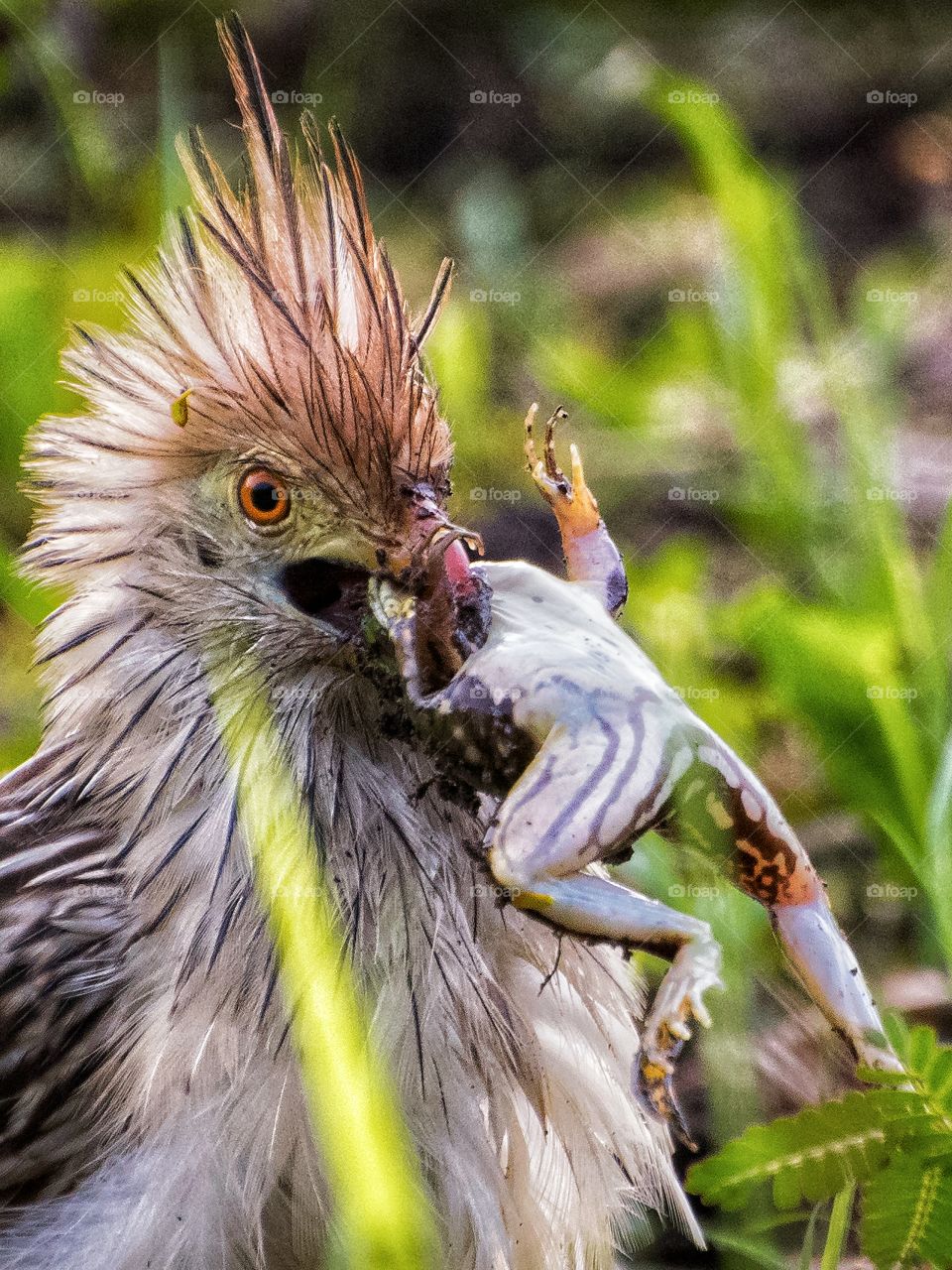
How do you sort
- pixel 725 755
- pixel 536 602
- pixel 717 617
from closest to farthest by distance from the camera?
pixel 725 755 → pixel 536 602 → pixel 717 617

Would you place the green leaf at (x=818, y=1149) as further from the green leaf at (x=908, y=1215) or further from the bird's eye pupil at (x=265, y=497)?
the bird's eye pupil at (x=265, y=497)

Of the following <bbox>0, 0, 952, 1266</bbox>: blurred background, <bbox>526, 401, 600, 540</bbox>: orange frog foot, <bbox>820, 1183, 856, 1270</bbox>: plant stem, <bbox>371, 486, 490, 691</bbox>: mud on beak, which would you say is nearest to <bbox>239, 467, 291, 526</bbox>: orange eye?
<bbox>371, 486, 490, 691</bbox>: mud on beak

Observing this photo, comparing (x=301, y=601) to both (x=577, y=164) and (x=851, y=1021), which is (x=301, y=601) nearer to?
(x=851, y=1021)

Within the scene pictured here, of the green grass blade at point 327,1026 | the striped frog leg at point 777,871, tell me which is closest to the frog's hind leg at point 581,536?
the striped frog leg at point 777,871

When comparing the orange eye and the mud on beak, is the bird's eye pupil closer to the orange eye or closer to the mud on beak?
the orange eye

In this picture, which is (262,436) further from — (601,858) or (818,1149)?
(818,1149)

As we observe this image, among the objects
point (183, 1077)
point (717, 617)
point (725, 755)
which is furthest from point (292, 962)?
point (717, 617)

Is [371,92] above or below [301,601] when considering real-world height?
above

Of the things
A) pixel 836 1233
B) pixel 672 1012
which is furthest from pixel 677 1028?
pixel 836 1233
